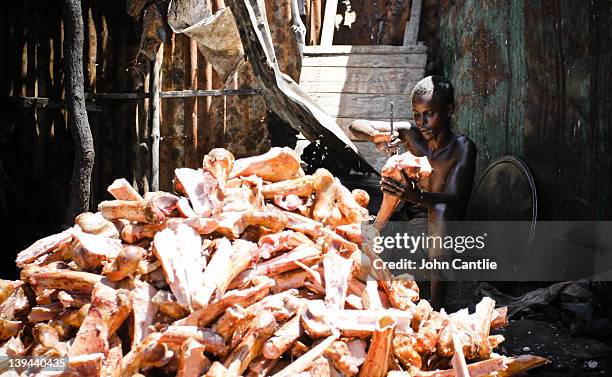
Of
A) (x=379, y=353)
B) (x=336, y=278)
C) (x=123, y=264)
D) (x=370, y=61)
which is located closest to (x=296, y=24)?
(x=370, y=61)

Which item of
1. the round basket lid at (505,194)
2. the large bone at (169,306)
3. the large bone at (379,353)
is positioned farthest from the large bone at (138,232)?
the round basket lid at (505,194)

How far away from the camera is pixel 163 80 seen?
667cm

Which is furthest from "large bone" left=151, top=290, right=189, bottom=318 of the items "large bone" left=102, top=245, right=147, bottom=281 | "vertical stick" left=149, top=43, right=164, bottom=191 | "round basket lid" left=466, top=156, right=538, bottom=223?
"vertical stick" left=149, top=43, right=164, bottom=191

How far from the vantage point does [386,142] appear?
4105 millimetres

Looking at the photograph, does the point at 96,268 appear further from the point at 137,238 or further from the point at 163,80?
the point at 163,80

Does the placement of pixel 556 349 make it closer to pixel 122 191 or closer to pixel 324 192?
pixel 324 192

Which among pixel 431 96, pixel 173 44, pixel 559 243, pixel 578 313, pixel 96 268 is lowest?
pixel 578 313

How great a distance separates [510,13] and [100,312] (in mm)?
4558

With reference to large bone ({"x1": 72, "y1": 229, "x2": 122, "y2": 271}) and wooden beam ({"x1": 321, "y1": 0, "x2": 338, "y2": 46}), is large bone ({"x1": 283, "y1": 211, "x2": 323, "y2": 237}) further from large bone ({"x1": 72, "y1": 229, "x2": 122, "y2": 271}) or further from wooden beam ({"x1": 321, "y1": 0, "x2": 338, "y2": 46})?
wooden beam ({"x1": 321, "y1": 0, "x2": 338, "y2": 46})

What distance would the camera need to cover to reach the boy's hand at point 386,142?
4020 millimetres

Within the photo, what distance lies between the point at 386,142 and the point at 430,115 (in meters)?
0.37

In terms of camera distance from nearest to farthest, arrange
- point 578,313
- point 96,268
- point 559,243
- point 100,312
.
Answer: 1. point 100,312
2. point 96,268
3. point 578,313
4. point 559,243

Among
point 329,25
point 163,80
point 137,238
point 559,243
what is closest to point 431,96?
point 559,243

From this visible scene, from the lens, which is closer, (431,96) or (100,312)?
(100,312)
